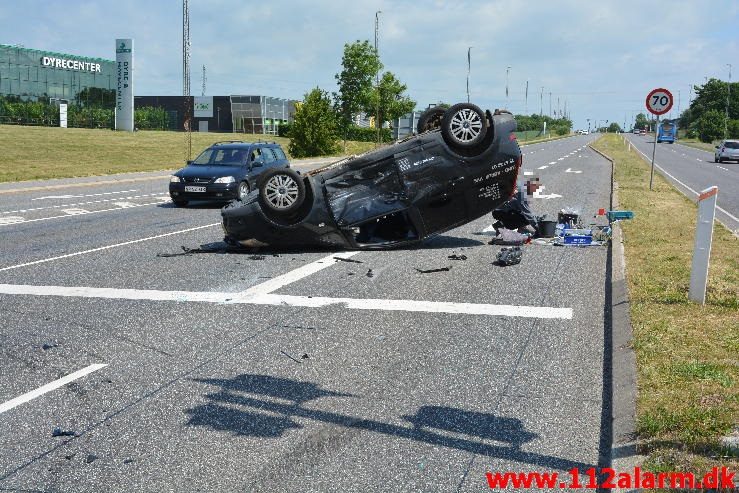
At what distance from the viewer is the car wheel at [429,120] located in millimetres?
13534

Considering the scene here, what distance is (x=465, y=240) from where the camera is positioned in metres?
14.0

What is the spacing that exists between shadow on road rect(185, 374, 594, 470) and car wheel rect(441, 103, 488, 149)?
7.04 metres

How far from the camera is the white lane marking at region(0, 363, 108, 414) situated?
5493 millimetres

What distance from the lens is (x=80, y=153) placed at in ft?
157

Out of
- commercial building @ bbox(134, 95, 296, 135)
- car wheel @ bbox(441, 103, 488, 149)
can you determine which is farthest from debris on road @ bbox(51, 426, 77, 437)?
commercial building @ bbox(134, 95, 296, 135)

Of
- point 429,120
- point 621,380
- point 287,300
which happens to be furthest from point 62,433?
point 429,120

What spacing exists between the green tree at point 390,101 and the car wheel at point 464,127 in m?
50.2

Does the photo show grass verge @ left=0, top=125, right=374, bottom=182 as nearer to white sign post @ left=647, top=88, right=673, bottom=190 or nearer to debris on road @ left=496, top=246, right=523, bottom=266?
white sign post @ left=647, top=88, right=673, bottom=190

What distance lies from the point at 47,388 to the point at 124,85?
250 ft

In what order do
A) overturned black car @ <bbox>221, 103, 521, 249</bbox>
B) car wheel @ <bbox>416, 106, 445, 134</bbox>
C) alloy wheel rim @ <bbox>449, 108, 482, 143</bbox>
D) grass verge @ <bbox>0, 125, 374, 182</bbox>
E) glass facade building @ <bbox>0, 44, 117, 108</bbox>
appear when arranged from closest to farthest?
1. overturned black car @ <bbox>221, 103, 521, 249</bbox>
2. alloy wheel rim @ <bbox>449, 108, 482, 143</bbox>
3. car wheel @ <bbox>416, 106, 445, 134</bbox>
4. grass verge @ <bbox>0, 125, 374, 182</bbox>
5. glass facade building @ <bbox>0, 44, 117, 108</bbox>

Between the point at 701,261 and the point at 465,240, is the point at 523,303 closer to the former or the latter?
the point at 701,261

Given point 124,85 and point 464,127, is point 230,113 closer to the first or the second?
point 124,85

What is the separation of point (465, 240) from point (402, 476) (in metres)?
9.81

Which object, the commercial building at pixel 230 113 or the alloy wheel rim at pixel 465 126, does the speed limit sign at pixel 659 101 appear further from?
the commercial building at pixel 230 113
